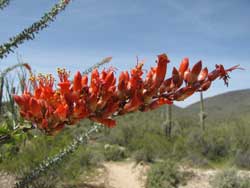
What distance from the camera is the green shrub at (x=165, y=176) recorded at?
13.0m

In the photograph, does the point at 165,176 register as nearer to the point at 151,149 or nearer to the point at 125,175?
the point at 125,175

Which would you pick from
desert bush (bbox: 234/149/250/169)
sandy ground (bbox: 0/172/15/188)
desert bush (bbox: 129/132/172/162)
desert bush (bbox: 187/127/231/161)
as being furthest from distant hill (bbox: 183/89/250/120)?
sandy ground (bbox: 0/172/15/188)

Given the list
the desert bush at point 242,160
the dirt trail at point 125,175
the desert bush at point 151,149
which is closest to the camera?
the dirt trail at point 125,175

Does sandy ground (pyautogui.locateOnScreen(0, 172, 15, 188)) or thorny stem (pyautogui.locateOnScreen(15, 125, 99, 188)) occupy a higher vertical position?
thorny stem (pyautogui.locateOnScreen(15, 125, 99, 188))

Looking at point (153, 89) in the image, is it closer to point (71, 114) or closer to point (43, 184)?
point (71, 114)

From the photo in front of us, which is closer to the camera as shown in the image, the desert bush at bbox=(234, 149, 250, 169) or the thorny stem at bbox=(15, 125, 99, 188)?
the thorny stem at bbox=(15, 125, 99, 188)

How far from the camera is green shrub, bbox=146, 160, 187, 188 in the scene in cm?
1296

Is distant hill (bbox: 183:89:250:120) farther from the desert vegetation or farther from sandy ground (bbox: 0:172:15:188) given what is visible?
sandy ground (bbox: 0:172:15:188)

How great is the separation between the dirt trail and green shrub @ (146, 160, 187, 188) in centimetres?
64

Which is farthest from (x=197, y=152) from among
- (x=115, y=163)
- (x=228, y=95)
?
(x=228, y=95)

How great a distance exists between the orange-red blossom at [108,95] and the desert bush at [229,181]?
11252mm

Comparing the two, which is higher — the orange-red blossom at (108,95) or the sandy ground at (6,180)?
the orange-red blossom at (108,95)

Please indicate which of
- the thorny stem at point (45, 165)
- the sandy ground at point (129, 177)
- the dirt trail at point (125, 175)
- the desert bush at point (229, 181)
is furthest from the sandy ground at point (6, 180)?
the desert bush at point (229, 181)

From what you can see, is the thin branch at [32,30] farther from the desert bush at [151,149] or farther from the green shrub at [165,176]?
the desert bush at [151,149]
